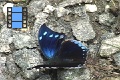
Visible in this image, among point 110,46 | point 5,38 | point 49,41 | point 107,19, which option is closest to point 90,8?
point 107,19

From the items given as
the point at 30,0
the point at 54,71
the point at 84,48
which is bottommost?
the point at 54,71

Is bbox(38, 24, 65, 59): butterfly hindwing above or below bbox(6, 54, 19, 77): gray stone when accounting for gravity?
above

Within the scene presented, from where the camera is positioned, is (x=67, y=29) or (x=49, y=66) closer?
(x=49, y=66)

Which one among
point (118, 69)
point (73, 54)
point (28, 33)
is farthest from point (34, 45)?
point (118, 69)

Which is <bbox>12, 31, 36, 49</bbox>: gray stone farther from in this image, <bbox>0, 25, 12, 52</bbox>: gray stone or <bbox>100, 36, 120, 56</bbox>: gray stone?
<bbox>100, 36, 120, 56</bbox>: gray stone

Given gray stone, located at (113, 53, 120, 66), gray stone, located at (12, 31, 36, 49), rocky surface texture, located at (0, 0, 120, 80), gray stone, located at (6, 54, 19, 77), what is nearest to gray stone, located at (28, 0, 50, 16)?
rocky surface texture, located at (0, 0, 120, 80)

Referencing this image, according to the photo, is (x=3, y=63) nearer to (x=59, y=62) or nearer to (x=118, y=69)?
(x=59, y=62)

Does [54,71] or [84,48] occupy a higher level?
[84,48]
